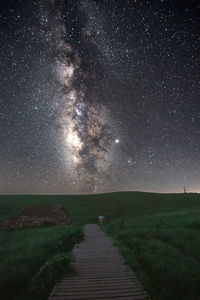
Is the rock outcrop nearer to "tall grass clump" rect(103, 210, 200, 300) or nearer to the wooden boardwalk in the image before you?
"tall grass clump" rect(103, 210, 200, 300)

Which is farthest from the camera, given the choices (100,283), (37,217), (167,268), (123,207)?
(123,207)

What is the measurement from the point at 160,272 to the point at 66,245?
717 centimetres

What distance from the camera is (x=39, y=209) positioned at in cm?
3281

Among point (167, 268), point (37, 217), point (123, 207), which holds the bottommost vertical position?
point (37, 217)

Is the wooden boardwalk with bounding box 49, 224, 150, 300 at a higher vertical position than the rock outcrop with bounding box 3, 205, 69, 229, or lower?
higher

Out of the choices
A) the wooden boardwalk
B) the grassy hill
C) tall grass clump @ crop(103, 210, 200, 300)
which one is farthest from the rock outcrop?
the wooden boardwalk

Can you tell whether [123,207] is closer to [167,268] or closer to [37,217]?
[37,217]

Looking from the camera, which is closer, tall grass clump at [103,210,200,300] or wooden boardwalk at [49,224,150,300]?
wooden boardwalk at [49,224,150,300]

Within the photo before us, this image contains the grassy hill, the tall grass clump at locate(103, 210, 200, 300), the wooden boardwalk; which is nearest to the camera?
the wooden boardwalk

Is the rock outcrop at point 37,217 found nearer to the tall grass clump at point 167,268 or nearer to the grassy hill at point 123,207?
the grassy hill at point 123,207

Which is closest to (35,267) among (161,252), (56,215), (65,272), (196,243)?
(65,272)

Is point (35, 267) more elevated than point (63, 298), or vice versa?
point (63, 298)

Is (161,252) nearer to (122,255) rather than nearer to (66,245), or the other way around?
(122,255)

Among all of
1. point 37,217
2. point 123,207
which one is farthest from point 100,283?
point 123,207
